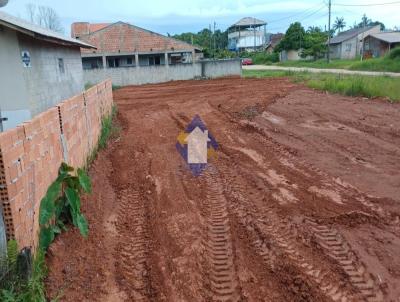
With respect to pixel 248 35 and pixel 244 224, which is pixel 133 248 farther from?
pixel 248 35

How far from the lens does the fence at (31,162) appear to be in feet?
10.7

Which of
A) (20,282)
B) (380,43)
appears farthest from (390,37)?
(20,282)

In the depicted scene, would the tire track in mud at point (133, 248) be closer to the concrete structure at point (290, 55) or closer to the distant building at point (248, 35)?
the concrete structure at point (290, 55)

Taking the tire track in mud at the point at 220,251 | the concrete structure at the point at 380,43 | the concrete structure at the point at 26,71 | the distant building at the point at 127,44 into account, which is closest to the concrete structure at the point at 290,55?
the concrete structure at the point at 380,43

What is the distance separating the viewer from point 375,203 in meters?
5.67

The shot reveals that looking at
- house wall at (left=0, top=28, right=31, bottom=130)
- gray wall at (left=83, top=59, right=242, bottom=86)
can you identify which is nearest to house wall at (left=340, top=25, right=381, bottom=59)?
gray wall at (left=83, top=59, right=242, bottom=86)

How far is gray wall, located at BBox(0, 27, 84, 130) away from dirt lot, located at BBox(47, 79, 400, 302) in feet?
7.37

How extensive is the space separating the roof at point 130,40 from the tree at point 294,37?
30.1 meters

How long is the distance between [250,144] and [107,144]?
11.3 feet

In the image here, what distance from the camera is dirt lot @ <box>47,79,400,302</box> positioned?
3730 mm

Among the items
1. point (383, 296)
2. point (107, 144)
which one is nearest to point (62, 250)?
point (383, 296)

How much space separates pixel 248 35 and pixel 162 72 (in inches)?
Answer: 2365

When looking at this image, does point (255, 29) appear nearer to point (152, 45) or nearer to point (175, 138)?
point (152, 45)

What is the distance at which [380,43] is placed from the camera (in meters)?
50.9
